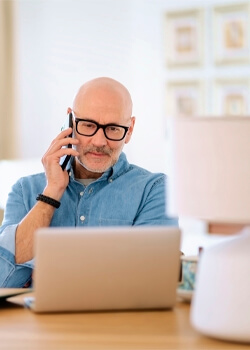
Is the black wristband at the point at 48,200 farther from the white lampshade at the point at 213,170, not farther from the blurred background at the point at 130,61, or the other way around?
the blurred background at the point at 130,61

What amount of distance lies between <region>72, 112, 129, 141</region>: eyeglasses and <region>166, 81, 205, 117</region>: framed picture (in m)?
3.09

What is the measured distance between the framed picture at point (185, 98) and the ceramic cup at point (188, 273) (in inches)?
160

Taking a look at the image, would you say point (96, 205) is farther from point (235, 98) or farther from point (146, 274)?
point (235, 98)

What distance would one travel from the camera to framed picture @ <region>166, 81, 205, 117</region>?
232 inches

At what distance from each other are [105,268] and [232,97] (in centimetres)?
433

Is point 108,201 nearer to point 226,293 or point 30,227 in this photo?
point 30,227

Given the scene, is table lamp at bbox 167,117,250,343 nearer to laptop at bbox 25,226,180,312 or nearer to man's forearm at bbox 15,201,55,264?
laptop at bbox 25,226,180,312

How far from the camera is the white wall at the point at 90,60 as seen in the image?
19.5 ft

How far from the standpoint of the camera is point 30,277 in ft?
8.60

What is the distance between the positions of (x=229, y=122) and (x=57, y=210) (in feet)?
4.82

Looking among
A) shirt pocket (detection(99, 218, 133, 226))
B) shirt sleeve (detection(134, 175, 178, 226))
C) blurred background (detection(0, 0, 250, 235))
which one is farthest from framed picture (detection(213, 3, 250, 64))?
shirt pocket (detection(99, 218, 133, 226))

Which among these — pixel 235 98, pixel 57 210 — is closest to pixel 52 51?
pixel 235 98

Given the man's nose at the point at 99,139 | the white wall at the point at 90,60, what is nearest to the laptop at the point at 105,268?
the man's nose at the point at 99,139

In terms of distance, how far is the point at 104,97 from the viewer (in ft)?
9.43
